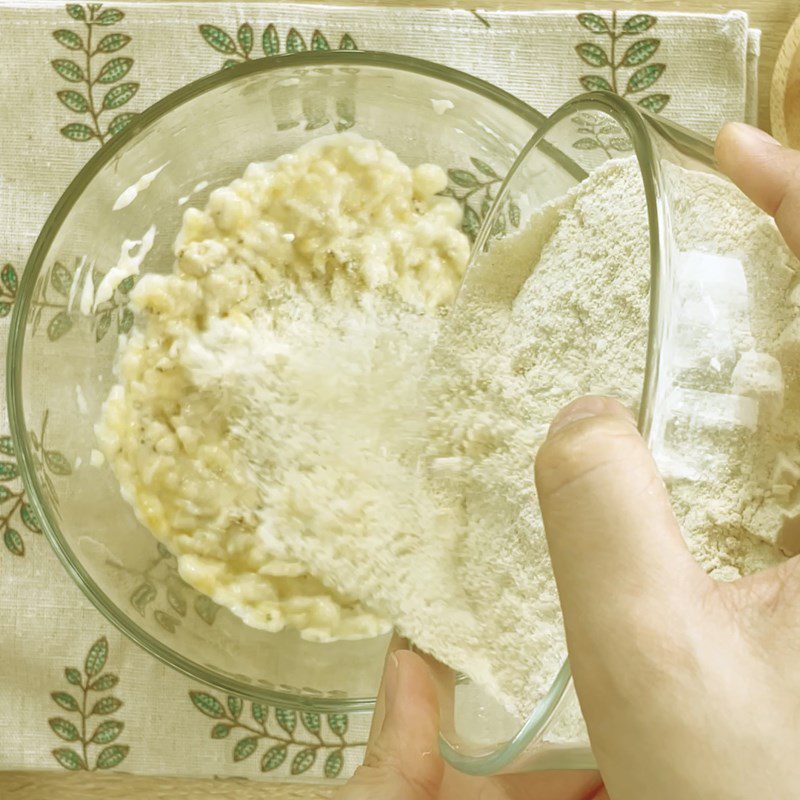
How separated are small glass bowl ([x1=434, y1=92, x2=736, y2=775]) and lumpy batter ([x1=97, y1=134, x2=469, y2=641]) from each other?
0.36 feet

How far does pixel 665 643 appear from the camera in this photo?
45cm

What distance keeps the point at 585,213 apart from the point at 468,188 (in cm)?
33

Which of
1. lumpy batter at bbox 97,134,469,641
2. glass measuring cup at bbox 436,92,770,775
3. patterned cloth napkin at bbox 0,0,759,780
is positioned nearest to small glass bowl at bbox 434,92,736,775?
glass measuring cup at bbox 436,92,770,775

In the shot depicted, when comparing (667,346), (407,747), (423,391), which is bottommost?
(407,747)

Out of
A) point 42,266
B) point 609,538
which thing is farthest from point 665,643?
point 42,266

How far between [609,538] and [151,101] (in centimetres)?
75

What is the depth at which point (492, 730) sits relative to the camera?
63cm

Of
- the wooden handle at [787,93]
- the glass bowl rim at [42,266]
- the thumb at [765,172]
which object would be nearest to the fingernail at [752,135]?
the thumb at [765,172]

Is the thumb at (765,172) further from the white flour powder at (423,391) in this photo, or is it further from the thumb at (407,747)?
the thumb at (407,747)

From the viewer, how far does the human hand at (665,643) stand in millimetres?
441

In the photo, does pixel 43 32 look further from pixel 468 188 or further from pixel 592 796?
pixel 592 796

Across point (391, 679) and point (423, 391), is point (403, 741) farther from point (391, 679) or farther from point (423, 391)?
point (423, 391)

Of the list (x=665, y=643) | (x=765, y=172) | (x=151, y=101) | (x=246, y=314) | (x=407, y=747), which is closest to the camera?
(x=665, y=643)

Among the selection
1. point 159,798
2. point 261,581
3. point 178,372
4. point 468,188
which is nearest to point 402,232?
point 468,188
